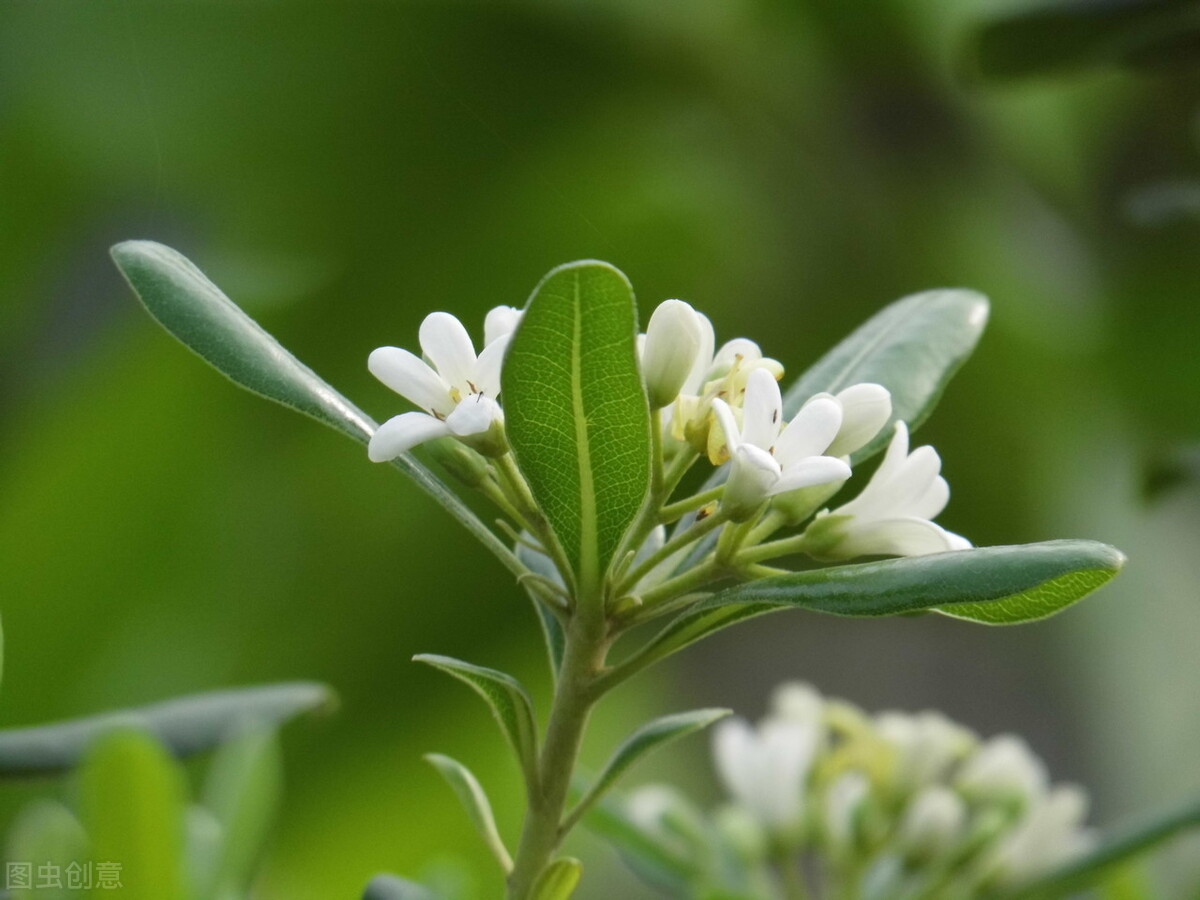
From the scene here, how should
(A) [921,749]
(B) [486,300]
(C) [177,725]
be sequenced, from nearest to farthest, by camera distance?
(C) [177,725]
(A) [921,749]
(B) [486,300]

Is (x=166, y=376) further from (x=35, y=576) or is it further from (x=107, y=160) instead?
(x=107, y=160)

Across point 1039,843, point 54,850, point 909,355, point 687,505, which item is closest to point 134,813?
point 54,850

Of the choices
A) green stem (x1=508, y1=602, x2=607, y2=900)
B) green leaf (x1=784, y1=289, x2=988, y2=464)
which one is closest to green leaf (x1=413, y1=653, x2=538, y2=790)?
green stem (x1=508, y1=602, x2=607, y2=900)

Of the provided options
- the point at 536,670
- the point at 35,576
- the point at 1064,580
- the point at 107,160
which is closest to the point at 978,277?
the point at 536,670

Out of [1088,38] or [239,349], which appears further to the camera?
[1088,38]

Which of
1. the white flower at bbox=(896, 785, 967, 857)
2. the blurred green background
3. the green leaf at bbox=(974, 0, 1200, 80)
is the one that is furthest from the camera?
the blurred green background

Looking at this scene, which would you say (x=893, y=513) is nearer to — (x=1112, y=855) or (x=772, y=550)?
(x=772, y=550)

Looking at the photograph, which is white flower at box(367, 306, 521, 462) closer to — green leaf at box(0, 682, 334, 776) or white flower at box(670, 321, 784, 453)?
white flower at box(670, 321, 784, 453)
